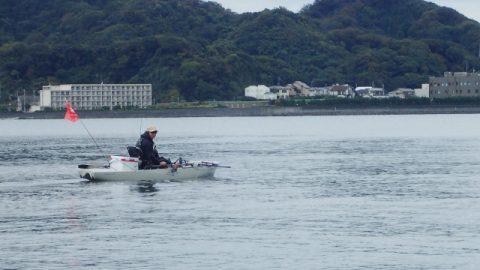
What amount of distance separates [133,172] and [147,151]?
106cm

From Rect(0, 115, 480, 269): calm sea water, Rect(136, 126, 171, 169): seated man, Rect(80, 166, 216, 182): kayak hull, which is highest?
Rect(136, 126, 171, 169): seated man

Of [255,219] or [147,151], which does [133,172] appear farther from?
[255,219]

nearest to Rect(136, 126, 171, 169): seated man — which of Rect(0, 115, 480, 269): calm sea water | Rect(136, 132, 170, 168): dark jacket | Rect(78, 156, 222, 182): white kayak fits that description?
Rect(136, 132, 170, 168): dark jacket

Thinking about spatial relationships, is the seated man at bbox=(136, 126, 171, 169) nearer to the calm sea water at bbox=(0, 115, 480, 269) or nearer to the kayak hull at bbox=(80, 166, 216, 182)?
the kayak hull at bbox=(80, 166, 216, 182)

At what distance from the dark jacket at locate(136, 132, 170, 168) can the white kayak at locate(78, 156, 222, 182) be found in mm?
285

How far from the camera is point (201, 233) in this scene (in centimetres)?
3044

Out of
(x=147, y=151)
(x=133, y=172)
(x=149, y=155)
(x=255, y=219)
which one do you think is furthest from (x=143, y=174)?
(x=255, y=219)

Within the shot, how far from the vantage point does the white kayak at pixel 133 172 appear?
4519 centimetres

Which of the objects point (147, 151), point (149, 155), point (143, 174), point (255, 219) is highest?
point (147, 151)

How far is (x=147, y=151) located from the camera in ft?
147

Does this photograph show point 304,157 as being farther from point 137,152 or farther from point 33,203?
point 33,203

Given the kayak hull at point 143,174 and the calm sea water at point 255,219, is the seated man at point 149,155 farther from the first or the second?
the calm sea water at point 255,219

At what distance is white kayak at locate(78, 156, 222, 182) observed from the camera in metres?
45.2

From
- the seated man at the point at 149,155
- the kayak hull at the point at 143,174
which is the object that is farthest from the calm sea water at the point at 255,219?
the seated man at the point at 149,155
